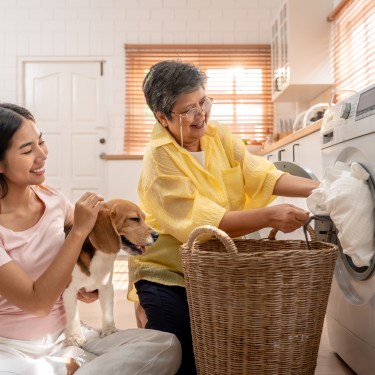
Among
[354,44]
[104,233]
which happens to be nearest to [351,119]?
[104,233]

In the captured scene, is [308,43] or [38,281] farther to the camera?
[308,43]

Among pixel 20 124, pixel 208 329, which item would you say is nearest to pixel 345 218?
pixel 208 329

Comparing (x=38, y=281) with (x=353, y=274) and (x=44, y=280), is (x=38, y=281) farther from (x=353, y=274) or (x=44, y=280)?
(x=353, y=274)

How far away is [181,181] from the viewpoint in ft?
5.20

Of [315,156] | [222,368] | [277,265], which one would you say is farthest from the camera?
[315,156]

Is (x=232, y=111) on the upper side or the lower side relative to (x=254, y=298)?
upper

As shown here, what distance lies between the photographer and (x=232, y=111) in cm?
542

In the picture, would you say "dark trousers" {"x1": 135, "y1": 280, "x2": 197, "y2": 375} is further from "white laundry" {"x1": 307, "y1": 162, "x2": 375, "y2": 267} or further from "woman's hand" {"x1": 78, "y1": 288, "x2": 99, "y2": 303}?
"white laundry" {"x1": 307, "y1": 162, "x2": 375, "y2": 267}

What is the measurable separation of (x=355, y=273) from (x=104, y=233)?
2.43 ft

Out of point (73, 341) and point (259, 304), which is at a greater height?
point (259, 304)

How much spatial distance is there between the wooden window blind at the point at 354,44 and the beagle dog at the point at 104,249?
8.15ft

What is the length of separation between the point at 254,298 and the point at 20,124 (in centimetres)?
76

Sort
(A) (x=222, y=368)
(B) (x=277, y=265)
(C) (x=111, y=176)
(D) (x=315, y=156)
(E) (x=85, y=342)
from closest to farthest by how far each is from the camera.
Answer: (B) (x=277, y=265) < (A) (x=222, y=368) < (E) (x=85, y=342) < (D) (x=315, y=156) < (C) (x=111, y=176)

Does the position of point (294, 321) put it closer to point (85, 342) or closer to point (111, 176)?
point (85, 342)
